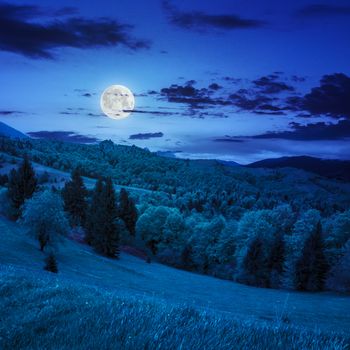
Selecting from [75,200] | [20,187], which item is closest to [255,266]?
[75,200]

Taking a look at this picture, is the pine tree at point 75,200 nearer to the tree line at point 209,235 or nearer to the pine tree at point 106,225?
the tree line at point 209,235

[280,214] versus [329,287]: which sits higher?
[280,214]

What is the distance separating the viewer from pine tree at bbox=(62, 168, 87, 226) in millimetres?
91188

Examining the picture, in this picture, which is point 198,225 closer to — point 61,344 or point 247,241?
point 247,241

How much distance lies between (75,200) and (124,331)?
91118 mm

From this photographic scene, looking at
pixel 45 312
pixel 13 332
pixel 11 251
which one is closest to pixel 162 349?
pixel 13 332

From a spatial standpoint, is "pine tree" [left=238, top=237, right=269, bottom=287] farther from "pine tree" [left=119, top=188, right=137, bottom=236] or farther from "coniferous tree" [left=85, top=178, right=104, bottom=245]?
"pine tree" [left=119, top=188, right=137, bottom=236]

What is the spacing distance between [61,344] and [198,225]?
9683 centimetres

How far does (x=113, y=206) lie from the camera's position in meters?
81.4

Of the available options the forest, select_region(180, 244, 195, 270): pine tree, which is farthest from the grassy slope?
select_region(180, 244, 195, 270): pine tree

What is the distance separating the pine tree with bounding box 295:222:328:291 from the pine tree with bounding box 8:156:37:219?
56824 millimetres

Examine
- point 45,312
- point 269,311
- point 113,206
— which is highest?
point 45,312

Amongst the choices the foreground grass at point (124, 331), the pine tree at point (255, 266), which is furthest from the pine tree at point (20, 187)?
the foreground grass at point (124, 331)

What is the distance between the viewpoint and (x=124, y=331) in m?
4.54
